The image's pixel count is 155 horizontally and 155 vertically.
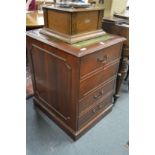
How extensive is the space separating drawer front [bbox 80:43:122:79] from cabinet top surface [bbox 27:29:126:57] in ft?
0.14

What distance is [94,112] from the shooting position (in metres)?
1.62

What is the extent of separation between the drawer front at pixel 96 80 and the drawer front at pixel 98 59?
6 centimetres

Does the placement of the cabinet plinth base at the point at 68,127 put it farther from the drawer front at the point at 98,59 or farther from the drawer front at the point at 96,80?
the drawer front at the point at 98,59

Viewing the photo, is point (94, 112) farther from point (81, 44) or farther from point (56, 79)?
point (81, 44)

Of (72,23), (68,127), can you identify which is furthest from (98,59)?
(68,127)

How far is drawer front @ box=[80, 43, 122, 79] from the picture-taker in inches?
46.1

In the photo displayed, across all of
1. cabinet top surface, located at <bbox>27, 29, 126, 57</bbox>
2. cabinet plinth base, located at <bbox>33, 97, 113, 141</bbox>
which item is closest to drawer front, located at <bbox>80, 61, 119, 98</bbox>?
cabinet top surface, located at <bbox>27, 29, 126, 57</bbox>

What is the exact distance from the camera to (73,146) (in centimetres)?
147

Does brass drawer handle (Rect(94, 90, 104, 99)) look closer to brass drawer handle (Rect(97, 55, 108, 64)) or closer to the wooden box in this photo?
brass drawer handle (Rect(97, 55, 108, 64))

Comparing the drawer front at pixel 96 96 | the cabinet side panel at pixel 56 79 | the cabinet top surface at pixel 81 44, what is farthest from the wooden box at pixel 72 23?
the drawer front at pixel 96 96

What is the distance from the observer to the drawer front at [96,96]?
1379 millimetres
